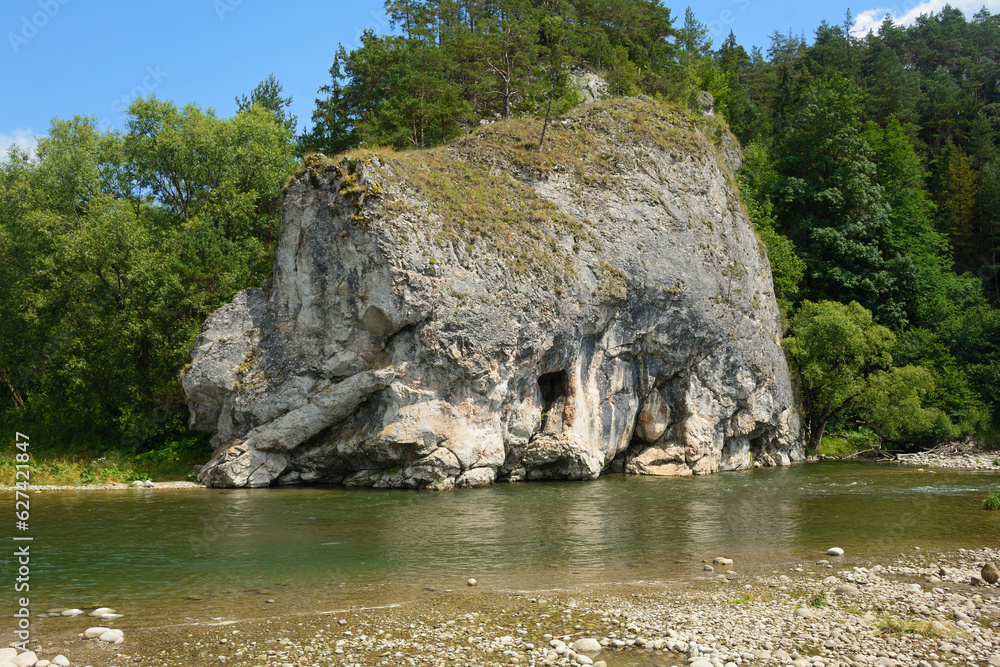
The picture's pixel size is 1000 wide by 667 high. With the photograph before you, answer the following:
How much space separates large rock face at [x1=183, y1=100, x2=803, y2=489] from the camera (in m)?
24.2

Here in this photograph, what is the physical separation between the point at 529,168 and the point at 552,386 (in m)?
11.0

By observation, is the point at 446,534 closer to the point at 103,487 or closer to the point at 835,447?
the point at 103,487

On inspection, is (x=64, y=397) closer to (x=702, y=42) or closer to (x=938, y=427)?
Result: (x=938, y=427)

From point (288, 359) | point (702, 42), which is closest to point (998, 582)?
point (288, 359)

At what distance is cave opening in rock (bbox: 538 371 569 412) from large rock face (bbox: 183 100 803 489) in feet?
0.32

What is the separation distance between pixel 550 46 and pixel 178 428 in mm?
36140

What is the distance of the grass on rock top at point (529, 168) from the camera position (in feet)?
86.3

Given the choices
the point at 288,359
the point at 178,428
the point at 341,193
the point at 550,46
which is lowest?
the point at 178,428

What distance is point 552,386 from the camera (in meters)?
28.1

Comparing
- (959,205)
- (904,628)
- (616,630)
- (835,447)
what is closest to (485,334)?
(616,630)

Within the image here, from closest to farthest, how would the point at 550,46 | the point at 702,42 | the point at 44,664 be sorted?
1. the point at 44,664
2. the point at 550,46
3. the point at 702,42

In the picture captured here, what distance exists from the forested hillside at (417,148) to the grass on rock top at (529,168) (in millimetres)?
5190

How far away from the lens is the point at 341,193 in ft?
82.5

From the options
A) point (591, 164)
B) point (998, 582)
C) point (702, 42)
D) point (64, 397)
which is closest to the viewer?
point (998, 582)
